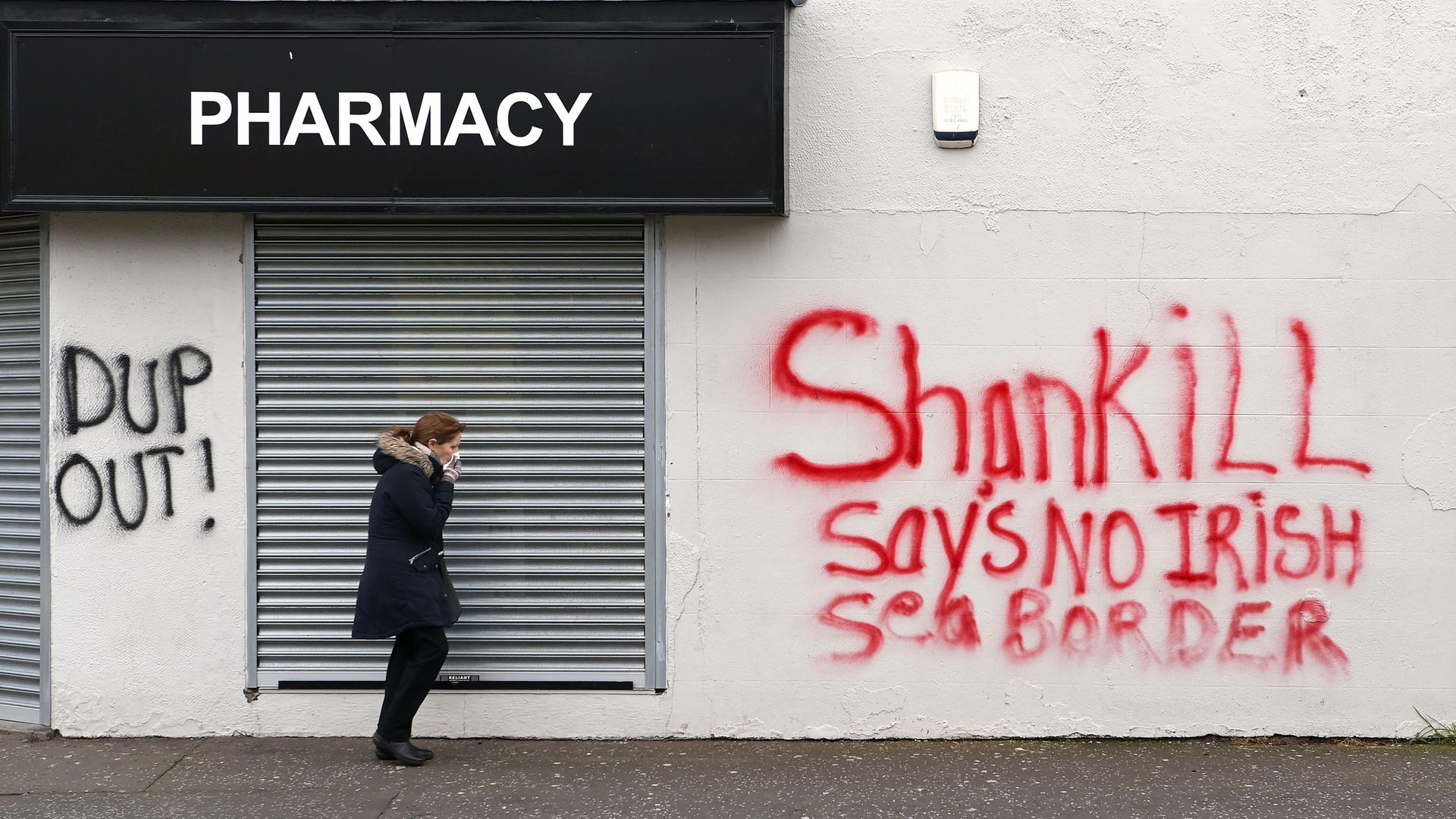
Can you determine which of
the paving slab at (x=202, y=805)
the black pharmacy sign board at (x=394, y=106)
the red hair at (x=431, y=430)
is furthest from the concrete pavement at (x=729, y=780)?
the black pharmacy sign board at (x=394, y=106)

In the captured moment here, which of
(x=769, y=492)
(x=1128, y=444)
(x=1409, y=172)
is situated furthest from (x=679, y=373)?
(x=1409, y=172)

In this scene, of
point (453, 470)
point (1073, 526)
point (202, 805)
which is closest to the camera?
point (202, 805)

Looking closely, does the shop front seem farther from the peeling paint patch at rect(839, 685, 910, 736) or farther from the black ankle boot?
the peeling paint patch at rect(839, 685, 910, 736)

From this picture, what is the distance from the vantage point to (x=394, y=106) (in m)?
5.63

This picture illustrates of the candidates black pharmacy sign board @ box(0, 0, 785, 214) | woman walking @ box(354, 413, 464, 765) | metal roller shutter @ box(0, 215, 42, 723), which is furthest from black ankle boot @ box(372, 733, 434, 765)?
black pharmacy sign board @ box(0, 0, 785, 214)

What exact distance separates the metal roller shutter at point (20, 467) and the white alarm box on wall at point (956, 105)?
4.31 metres

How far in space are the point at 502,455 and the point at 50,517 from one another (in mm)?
2175

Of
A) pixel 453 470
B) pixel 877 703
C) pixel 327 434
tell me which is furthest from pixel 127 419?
pixel 877 703

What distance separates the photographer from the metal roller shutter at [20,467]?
6066 mm

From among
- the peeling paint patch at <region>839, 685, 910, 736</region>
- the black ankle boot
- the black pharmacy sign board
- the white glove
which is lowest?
the black ankle boot

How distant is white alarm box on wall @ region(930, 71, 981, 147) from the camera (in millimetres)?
5750

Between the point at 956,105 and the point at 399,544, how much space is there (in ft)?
10.4

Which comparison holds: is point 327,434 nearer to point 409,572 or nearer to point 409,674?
point 409,572

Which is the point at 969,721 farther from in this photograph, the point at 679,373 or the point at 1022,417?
the point at 679,373
